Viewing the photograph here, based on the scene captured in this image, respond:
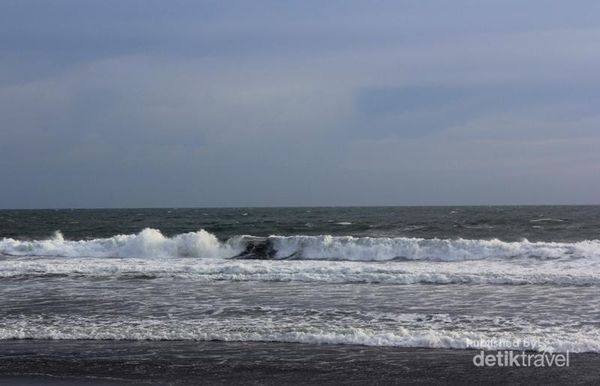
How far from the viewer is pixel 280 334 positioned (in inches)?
381

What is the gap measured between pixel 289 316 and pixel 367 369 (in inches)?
136

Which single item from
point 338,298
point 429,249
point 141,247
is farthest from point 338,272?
point 141,247

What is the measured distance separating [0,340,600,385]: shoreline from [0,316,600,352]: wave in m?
0.25

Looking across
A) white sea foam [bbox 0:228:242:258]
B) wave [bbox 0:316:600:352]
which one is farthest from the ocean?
white sea foam [bbox 0:228:242:258]

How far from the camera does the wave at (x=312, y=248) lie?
2241 cm

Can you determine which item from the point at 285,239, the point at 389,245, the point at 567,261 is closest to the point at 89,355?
the point at 567,261

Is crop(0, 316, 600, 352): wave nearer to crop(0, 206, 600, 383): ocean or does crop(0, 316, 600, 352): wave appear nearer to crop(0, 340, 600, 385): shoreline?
crop(0, 206, 600, 383): ocean

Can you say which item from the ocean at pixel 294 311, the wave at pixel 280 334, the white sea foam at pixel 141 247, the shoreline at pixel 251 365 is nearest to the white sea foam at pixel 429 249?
the ocean at pixel 294 311

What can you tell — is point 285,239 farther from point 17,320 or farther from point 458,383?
point 458,383

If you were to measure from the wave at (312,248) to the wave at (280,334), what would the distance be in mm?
12309

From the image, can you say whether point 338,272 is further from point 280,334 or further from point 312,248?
point 312,248

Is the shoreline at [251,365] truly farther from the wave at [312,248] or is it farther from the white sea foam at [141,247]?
the white sea foam at [141,247]

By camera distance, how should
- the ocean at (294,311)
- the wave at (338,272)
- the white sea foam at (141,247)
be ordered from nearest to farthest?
the ocean at (294,311)
the wave at (338,272)
the white sea foam at (141,247)

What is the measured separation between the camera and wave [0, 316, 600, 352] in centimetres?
896
